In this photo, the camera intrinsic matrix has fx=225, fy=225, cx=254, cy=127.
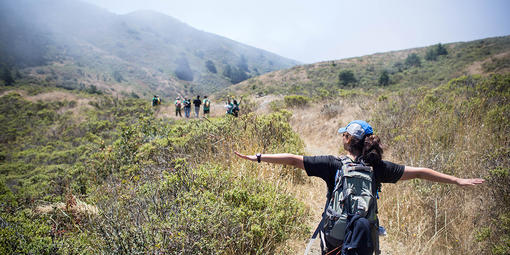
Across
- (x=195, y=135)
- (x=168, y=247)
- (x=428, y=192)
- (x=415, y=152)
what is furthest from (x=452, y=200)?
(x=195, y=135)

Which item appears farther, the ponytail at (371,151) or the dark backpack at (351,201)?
the ponytail at (371,151)

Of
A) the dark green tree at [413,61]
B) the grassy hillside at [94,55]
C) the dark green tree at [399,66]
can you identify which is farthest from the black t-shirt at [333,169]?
the dark green tree at [413,61]

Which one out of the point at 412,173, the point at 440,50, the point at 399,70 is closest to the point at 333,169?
the point at 412,173

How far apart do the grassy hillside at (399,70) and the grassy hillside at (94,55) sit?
60.7 feet

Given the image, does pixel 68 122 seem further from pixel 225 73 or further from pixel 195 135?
pixel 225 73

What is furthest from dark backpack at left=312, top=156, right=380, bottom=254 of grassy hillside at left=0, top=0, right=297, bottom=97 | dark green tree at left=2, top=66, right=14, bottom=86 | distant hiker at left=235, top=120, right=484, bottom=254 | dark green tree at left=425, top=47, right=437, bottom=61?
dark green tree at left=2, top=66, right=14, bottom=86

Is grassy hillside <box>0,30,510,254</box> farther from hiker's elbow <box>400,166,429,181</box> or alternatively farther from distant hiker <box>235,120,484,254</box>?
hiker's elbow <box>400,166,429,181</box>

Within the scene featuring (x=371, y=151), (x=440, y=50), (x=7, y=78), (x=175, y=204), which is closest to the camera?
(x=371, y=151)

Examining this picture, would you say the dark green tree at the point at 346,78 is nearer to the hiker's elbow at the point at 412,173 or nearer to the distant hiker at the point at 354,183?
the hiker's elbow at the point at 412,173

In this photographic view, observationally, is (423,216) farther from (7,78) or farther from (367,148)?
(7,78)

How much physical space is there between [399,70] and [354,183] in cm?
4558

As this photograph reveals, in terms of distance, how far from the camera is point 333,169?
1900 millimetres

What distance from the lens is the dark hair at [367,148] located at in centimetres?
177

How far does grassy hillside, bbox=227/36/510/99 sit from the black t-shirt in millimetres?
20774
